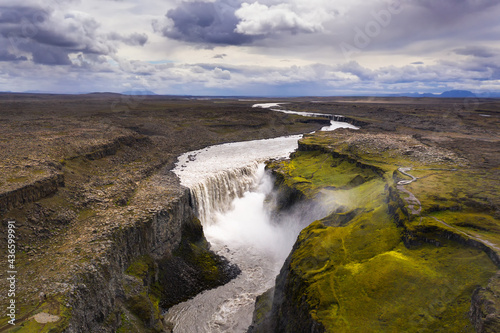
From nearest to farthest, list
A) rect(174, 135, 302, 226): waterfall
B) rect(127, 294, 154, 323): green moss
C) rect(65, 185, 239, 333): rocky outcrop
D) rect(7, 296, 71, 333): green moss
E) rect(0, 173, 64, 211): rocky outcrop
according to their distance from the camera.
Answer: rect(7, 296, 71, 333): green moss
rect(65, 185, 239, 333): rocky outcrop
rect(127, 294, 154, 323): green moss
rect(0, 173, 64, 211): rocky outcrop
rect(174, 135, 302, 226): waterfall

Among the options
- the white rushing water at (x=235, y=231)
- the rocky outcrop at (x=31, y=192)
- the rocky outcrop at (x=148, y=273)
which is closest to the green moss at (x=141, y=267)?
the rocky outcrop at (x=148, y=273)

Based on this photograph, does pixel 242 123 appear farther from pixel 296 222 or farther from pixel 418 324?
pixel 418 324

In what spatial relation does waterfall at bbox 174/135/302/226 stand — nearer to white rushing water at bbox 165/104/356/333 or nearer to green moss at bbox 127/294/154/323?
white rushing water at bbox 165/104/356/333

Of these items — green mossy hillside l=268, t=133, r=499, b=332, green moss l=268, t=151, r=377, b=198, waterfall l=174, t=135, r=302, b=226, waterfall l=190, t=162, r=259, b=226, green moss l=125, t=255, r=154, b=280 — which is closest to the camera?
green mossy hillside l=268, t=133, r=499, b=332

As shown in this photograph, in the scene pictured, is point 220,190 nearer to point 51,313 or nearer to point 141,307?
point 141,307

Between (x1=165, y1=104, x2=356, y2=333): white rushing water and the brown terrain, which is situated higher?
the brown terrain

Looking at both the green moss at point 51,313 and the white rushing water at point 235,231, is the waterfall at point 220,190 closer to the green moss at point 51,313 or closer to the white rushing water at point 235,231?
the white rushing water at point 235,231

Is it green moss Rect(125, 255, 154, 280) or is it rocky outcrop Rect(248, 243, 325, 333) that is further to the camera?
green moss Rect(125, 255, 154, 280)

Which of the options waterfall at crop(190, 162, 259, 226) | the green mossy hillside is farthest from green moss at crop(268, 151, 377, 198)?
the green mossy hillside

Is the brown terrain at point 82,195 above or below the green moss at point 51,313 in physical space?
above
